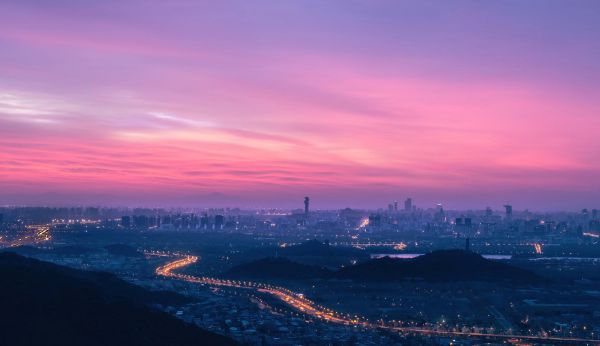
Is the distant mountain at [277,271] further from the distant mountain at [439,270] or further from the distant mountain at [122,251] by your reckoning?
the distant mountain at [122,251]

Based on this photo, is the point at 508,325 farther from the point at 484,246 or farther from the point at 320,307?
the point at 484,246

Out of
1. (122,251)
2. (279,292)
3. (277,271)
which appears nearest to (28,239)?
(122,251)

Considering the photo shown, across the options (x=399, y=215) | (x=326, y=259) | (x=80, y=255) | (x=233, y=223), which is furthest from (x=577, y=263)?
(x=399, y=215)

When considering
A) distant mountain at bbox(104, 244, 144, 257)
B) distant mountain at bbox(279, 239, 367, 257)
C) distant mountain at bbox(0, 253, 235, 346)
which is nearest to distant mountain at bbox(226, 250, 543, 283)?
distant mountain at bbox(104, 244, 144, 257)

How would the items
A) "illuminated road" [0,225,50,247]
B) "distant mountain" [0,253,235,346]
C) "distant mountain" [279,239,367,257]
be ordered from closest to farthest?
"distant mountain" [0,253,235,346]
"distant mountain" [279,239,367,257]
"illuminated road" [0,225,50,247]

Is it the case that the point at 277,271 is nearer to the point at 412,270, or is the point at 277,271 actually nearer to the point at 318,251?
the point at 412,270

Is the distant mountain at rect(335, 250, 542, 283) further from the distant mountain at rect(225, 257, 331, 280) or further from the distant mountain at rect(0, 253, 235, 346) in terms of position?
the distant mountain at rect(0, 253, 235, 346)

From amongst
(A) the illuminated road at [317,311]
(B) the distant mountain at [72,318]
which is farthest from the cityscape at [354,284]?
(B) the distant mountain at [72,318]
